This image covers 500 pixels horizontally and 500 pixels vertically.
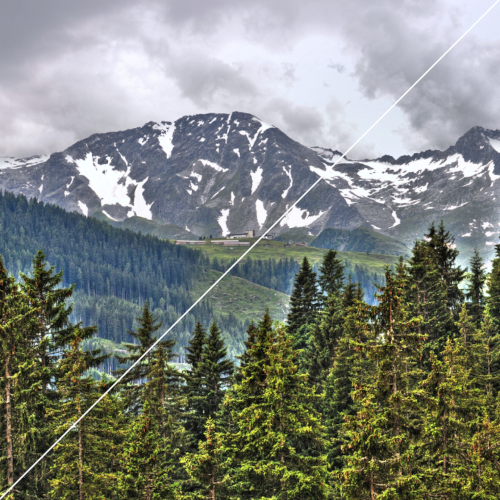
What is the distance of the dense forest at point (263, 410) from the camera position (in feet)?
42.3

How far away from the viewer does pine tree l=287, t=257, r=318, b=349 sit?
577 inches

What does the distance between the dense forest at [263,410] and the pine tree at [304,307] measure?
0.09 meters

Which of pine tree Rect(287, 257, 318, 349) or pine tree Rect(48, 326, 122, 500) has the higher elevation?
pine tree Rect(287, 257, 318, 349)

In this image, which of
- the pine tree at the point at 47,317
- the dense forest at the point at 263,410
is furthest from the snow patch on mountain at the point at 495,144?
the pine tree at the point at 47,317

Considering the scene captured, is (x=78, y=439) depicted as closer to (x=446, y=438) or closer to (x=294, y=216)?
(x=446, y=438)

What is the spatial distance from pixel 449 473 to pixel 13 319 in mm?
16739

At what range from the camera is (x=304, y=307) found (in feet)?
58.1

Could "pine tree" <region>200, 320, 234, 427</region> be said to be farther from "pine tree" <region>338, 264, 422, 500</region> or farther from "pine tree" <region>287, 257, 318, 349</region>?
"pine tree" <region>338, 264, 422, 500</region>

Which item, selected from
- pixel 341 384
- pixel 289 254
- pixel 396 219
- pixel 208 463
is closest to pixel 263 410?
pixel 208 463

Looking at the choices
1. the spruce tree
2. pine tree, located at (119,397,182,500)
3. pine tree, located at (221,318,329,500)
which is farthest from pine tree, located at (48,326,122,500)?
the spruce tree

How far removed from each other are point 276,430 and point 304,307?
4.72m

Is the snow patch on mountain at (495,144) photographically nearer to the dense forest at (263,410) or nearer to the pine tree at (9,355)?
the dense forest at (263,410)

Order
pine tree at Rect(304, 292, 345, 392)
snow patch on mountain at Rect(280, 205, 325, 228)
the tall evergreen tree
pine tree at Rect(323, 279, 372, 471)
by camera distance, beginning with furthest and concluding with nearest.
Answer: pine tree at Rect(304, 292, 345, 392) → pine tree at Rect(323, 279, 372, 471) → the tall evergreen tree → snow patch on mountain at Rect(280, 205, 325, 228)

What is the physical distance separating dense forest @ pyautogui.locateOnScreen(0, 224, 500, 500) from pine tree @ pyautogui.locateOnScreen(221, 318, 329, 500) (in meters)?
0.06
